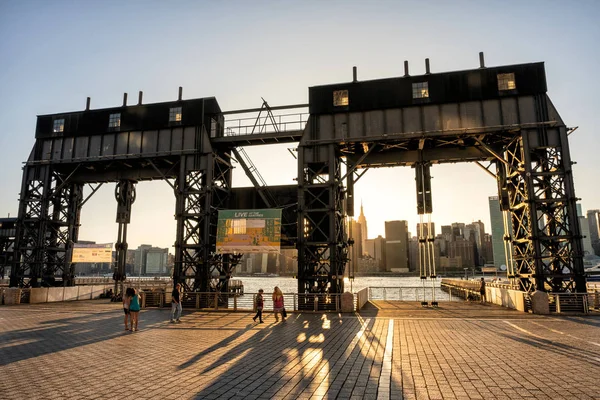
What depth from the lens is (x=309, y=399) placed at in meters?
7.03

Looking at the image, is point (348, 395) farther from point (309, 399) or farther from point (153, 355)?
point (153, 355)

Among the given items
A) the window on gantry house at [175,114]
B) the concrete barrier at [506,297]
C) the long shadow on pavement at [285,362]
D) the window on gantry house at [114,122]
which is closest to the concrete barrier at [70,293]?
the window on gantry house at [114,122]

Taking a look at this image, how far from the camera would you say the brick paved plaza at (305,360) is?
7566 millimetres

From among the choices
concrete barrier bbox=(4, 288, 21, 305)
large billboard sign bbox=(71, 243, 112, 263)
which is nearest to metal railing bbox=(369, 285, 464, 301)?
large billboard sign bbox=(71, 243, 112, 263)

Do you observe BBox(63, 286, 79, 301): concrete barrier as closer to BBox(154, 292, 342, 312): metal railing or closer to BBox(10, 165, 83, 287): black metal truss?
BBox(10, 165, 83, 287): black metal truss

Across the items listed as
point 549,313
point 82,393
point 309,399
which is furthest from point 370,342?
point 549,313

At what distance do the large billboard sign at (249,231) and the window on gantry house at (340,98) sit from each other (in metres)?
9.13

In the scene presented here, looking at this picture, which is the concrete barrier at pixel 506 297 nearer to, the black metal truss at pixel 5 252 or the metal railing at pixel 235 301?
the metal railing at pixel 235 301

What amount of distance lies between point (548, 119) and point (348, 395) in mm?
25176

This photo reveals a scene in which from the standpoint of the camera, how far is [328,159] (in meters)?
27.4

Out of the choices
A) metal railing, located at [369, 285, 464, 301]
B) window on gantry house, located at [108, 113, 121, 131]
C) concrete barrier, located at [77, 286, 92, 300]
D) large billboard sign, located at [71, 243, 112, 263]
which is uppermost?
window on gantry house, located at [108, 113, 121, 131]

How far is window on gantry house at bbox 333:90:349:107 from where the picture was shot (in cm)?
2805

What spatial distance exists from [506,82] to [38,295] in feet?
126

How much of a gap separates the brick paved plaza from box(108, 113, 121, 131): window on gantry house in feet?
62.4
